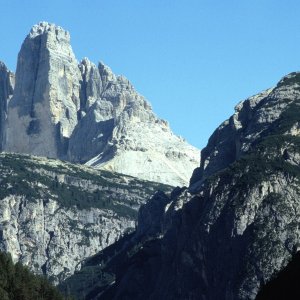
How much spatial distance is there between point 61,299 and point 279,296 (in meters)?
63.2

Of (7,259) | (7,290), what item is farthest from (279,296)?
(7,259)

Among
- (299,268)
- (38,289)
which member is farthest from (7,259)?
(299,268)

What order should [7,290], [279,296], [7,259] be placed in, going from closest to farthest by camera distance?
[279,296]
[7,290]
[7,259]

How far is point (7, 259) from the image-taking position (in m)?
198

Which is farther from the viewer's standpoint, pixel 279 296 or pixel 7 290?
pixel 7 290

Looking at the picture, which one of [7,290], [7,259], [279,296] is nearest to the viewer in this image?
[279,296]

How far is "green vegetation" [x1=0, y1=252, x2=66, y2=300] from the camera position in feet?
584

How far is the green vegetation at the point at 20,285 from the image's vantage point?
178 metres

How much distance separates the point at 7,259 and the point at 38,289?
1230cm

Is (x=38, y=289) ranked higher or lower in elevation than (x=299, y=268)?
higher

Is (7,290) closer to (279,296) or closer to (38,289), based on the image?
(38,289)

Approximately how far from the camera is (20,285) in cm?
18200

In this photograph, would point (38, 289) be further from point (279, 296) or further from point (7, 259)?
point (279, 296)

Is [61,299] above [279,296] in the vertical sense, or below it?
above
